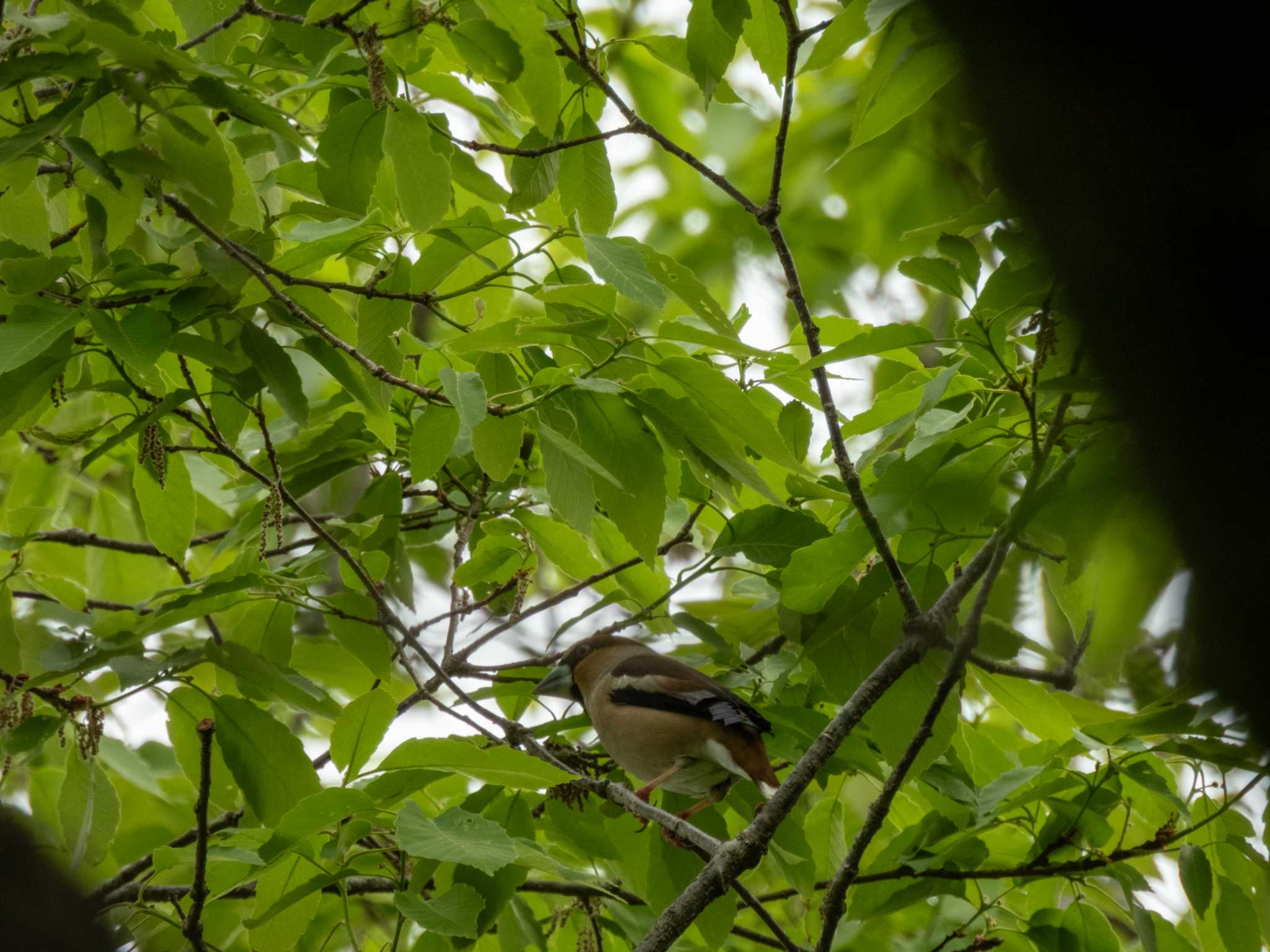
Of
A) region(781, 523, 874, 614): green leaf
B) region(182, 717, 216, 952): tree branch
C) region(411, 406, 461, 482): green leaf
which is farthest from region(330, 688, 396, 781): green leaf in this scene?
region(781, 523, 874, 614): green leaf

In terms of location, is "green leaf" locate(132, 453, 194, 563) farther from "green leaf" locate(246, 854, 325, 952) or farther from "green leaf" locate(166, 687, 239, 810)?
"green leaf" locate(246, 854, 325, 952)

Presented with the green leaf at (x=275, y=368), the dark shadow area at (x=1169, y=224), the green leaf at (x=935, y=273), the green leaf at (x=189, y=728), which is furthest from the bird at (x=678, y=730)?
the dark shadow area at (x=1169, y=224)

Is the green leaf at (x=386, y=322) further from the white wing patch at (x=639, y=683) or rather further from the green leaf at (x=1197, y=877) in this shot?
the green leaf at (x=1197, y=877)

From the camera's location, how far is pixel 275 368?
3.47 meters

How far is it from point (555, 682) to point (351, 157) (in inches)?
80.8

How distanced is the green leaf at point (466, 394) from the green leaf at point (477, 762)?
0.73m

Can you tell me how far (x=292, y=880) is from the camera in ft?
9.71

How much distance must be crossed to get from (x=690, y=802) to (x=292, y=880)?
1879mm

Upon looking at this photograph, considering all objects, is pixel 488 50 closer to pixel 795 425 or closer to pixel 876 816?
pixel 795 425

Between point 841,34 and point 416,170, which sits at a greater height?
→ point 416,170

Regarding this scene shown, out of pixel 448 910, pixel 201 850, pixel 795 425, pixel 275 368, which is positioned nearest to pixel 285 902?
pixel 201 850

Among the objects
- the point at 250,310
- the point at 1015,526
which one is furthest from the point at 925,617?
the point at 250,310

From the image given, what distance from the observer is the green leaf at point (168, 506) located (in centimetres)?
367

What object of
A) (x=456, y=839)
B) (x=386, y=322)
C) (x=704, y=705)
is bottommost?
(x=456, y=839)
